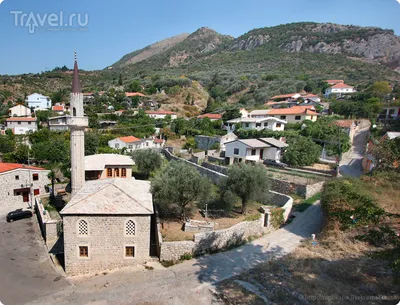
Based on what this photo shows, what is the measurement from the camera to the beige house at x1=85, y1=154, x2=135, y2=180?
84.8 ft

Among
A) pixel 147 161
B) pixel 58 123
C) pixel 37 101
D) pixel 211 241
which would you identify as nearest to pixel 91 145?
pixel 147 161

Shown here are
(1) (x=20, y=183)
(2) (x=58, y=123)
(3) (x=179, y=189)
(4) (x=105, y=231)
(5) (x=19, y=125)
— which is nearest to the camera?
(4) (x=105, y=231)

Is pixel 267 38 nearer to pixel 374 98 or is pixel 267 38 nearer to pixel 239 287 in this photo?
pixel 374 98

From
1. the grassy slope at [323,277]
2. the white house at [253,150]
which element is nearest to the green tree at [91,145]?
the white house at [253,150]

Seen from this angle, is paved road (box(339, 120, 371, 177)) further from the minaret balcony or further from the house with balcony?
the house with balcony

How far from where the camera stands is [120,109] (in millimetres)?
66500

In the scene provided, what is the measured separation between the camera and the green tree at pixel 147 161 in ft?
103

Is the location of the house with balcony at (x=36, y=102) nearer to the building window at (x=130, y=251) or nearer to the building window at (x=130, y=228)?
the building window at (x=130, y=228)

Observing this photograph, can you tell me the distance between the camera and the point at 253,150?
117 feet

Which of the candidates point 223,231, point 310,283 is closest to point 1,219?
point 223,231

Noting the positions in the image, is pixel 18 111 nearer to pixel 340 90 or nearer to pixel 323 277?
pixel 323 277

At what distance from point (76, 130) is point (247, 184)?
14.4 metres

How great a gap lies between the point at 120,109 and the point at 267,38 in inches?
4737

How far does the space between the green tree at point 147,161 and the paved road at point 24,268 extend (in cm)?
1309
